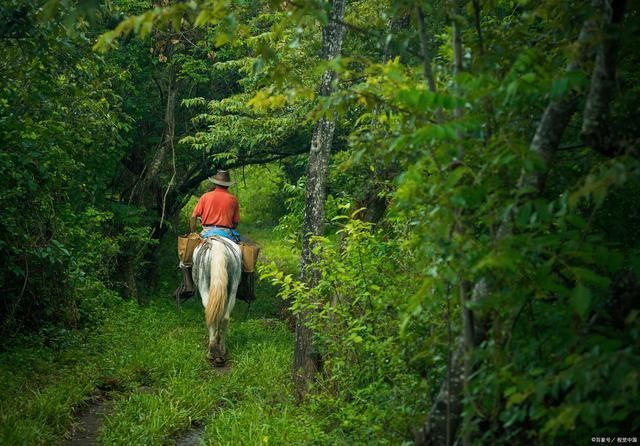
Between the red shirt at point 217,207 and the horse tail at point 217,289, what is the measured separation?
71cm

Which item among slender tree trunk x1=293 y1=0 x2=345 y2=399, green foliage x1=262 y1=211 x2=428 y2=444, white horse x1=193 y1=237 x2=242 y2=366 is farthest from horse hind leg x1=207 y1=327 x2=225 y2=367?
green foliage x1=262 y1=211 x2=428 y2=444

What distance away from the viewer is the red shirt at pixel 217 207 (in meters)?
11.3

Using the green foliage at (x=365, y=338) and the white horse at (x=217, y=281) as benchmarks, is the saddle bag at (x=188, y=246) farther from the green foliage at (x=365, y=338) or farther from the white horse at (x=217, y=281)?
the green foliage at (x=365, y=338)

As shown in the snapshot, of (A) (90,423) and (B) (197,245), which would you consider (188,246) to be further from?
(A) (90,423)

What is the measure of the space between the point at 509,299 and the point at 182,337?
9.03m

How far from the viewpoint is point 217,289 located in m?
10.6

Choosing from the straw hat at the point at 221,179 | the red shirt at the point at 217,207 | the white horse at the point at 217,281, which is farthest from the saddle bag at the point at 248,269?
the straw hat at the point at 221,179

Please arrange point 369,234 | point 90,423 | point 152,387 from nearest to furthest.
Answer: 1. point 369,234
2. point 90,423
3. point 152,387

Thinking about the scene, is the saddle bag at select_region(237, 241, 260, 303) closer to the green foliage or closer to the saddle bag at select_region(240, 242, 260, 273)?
the saddle bag at select_region(240, 242, 260, 273)

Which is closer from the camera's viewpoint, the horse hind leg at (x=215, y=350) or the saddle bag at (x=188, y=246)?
the horse hind leg at (x=215, y=350)

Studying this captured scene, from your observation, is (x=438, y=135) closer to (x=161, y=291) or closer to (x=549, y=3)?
(x=549, y=3)

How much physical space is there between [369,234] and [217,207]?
5141mm

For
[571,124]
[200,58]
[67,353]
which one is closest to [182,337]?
[67,353]

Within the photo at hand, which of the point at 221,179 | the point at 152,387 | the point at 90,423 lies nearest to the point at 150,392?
the point at 152,387
